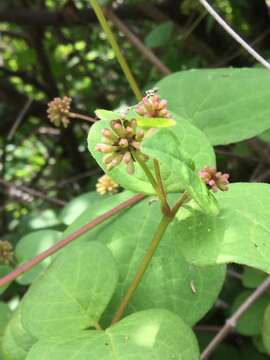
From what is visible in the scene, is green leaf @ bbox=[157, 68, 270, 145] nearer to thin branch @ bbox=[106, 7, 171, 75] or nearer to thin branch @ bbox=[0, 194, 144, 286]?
thin branch @ bbox=[0, 194, 144, 286]

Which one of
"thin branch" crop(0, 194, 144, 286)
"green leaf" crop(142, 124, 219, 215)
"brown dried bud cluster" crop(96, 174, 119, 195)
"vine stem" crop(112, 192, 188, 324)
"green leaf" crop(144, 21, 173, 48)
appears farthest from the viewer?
"green leaf" crop(144, 21, 173, 48)

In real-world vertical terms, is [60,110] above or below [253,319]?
above

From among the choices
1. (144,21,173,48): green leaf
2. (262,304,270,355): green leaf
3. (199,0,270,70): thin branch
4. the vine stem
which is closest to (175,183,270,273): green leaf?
the vine stem

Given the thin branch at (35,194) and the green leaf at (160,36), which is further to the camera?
the green leaf at (160,36)

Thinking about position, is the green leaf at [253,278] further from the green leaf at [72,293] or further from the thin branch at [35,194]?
the thin branch at [35,194]

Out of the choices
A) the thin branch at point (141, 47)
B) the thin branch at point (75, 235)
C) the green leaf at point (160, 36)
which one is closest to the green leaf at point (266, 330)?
the thin branch at point (75, 235)

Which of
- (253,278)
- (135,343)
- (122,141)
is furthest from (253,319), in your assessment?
(122,141)

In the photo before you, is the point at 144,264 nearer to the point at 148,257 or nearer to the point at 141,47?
the point at 148,257

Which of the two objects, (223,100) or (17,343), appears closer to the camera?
(17,343)
